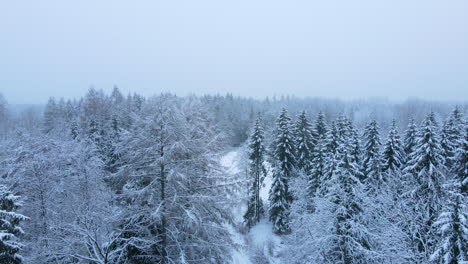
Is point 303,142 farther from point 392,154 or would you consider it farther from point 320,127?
point 392,154

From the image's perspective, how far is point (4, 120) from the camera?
53.6m

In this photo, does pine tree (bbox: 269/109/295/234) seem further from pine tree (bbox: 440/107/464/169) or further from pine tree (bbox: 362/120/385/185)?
pine tree (bbox: 440/107/464/169)

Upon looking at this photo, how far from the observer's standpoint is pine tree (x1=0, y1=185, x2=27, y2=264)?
816 centimetres

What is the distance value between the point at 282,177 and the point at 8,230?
22.3m

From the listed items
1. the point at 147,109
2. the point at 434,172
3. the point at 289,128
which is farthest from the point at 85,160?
the point at 434,172

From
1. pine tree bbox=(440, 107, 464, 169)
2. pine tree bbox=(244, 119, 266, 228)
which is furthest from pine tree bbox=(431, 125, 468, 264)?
pine tree bbox=(244, 119, 266, 228)

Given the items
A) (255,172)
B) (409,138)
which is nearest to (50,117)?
(255,172)

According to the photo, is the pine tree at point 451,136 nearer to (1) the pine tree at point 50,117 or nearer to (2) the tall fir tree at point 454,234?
(2) the tall fir tree at point 454,234

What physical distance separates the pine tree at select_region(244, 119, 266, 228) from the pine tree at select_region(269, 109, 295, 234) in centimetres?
178

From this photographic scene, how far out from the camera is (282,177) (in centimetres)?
2717

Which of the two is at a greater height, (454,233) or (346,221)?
(454,233)

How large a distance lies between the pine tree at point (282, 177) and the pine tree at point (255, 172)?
1.78 meters

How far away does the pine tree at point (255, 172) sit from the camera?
2781 cm

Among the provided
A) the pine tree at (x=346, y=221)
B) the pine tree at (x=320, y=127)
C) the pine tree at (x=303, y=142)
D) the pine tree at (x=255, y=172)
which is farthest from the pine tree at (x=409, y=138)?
the pine tree at (x=346, y=221)
